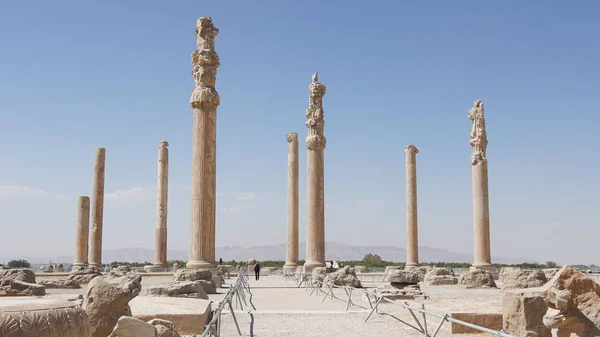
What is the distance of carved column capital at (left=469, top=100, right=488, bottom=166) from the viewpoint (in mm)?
30200

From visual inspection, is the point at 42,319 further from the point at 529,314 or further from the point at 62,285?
the point at 62,285

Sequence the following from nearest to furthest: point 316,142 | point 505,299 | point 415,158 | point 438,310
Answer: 1. point 505,299
2. point 438,310
3. point 316,142
4. point 415,158

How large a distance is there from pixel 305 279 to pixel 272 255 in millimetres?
163049

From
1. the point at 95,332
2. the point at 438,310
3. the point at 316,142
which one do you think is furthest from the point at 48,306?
the point at 316,142

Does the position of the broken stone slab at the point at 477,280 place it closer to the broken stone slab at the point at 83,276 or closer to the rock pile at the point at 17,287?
the broken stone slab at the point at 83,276

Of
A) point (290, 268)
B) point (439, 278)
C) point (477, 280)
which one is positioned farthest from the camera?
point (290, 268)

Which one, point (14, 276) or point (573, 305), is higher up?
point (573, 305)

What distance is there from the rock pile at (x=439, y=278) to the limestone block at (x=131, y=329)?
71.5 ft

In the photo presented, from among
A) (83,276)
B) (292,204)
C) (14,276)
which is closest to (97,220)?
(83,276)

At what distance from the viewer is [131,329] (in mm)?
7562

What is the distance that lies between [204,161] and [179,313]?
1220 centimetres

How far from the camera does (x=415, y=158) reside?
37.3 metres

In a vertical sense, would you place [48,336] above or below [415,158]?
below

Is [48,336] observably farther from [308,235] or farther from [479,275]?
[308,235]
